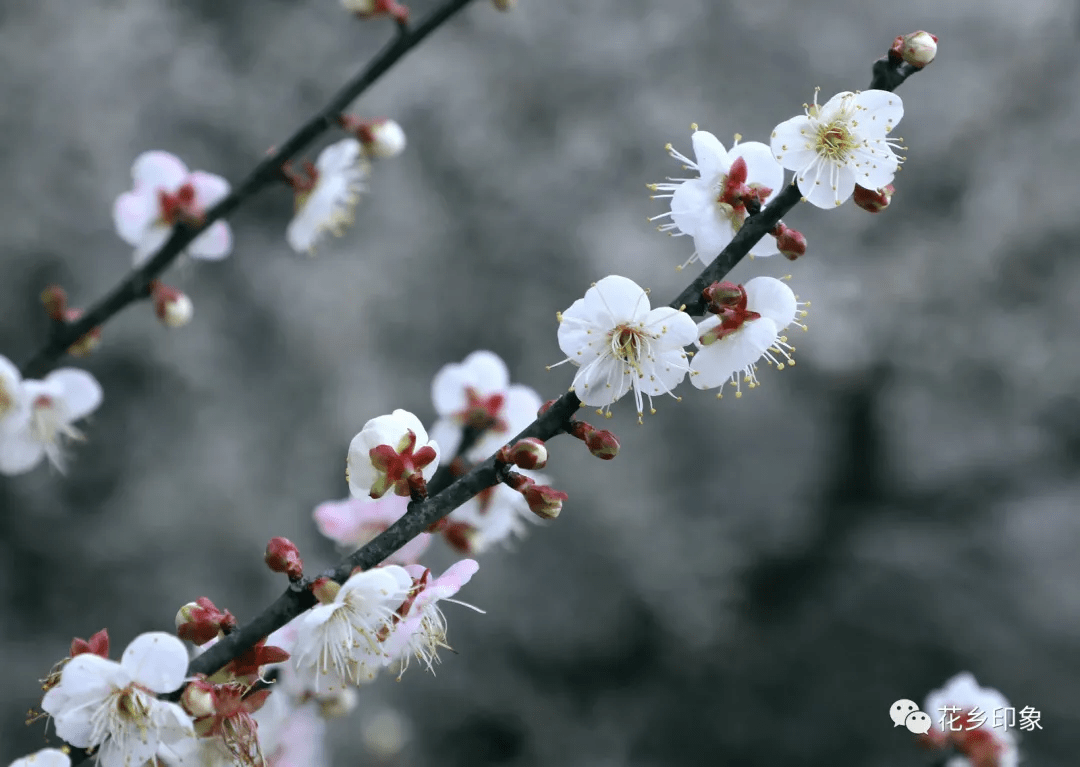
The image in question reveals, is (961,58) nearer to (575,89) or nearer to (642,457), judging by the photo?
(575,89)

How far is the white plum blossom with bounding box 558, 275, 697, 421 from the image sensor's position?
796 millimetres

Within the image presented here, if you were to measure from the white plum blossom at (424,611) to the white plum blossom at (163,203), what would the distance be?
82 cm

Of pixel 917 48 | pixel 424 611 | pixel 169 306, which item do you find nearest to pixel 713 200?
pixel 917 48

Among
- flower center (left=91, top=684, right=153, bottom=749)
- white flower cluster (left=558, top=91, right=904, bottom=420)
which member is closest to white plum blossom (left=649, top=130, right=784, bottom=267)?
white flower cluster (left=558, top=91, right=904, bottom=420)

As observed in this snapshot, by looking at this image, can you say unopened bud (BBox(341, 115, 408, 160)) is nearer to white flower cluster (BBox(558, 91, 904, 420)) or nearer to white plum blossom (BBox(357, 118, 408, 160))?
white plum blossom (BBox(357, 118, 408, 160))

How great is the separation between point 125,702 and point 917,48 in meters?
0.87

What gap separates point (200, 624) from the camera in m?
0.79

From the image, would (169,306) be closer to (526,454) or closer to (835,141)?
(526,454)

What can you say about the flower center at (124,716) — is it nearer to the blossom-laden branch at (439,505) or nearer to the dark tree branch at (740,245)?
the blossom-laden branch at (439,505)

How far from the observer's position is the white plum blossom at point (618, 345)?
0.80 meters

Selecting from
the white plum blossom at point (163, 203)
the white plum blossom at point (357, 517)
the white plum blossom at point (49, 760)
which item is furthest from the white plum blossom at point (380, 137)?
the white plum blossom at point (49, 760)

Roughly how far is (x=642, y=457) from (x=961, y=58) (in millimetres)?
1223

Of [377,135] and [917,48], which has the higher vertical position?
[377,135]

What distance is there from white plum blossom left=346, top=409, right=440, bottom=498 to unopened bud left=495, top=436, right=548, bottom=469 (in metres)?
0.10
